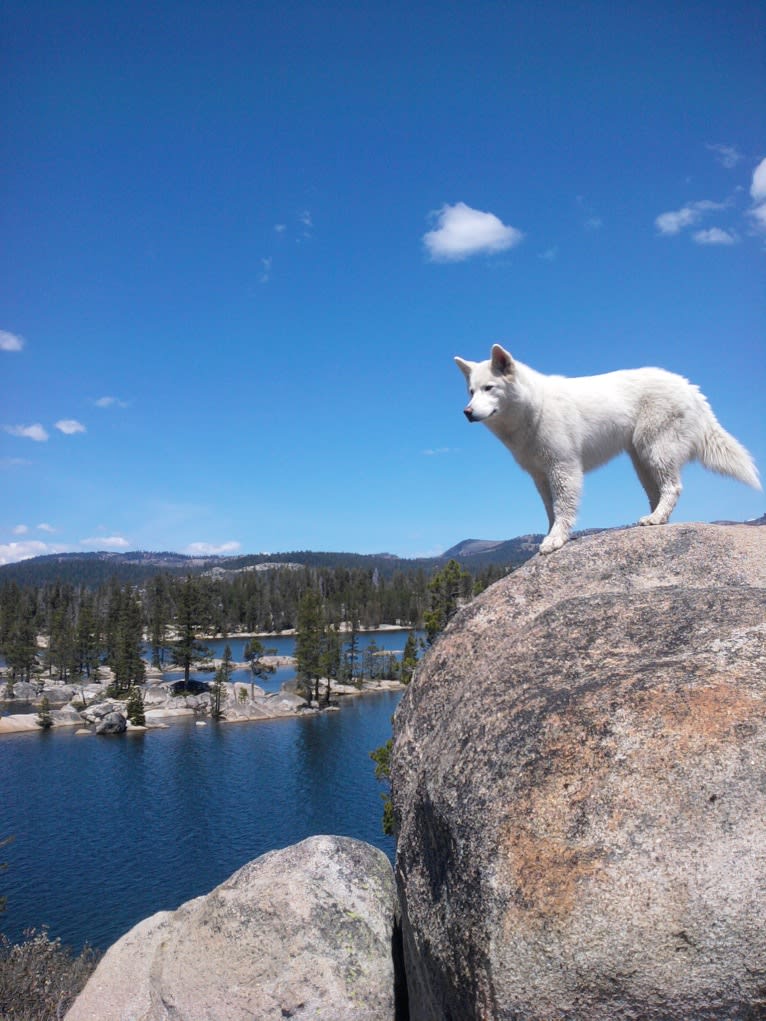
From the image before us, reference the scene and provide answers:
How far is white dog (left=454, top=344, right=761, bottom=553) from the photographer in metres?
7.75

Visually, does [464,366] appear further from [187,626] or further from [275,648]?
[275,648]

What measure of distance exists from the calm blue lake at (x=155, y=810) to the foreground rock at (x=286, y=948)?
20291mm

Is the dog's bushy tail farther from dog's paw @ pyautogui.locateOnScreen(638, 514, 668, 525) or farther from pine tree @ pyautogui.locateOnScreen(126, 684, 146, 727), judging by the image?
pine tree @ pyautogui.locateOnScreen(126, 684, 146, 727)

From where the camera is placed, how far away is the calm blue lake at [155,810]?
96.4ft

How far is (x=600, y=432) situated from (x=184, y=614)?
80383 mm

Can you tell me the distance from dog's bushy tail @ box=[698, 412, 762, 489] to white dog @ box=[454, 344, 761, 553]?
0.01 meters

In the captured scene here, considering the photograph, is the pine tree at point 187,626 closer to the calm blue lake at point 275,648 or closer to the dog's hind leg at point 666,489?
the calm blue lake at point 275,648

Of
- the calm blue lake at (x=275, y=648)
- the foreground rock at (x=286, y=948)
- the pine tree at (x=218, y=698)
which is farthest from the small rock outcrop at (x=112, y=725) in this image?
the foreground rock at (x=286, y=948)

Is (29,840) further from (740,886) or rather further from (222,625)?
(222,625)

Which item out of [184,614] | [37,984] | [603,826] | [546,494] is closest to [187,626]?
[184,614]

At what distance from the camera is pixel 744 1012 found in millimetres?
3631

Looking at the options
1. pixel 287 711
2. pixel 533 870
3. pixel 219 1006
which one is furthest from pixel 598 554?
pixel 287 711

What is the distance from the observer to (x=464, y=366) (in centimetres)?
775

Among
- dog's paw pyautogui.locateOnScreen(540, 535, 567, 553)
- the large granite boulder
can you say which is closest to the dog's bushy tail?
dog's paw pyautogui.locateOnScreen(540, 535, 567, 553)
